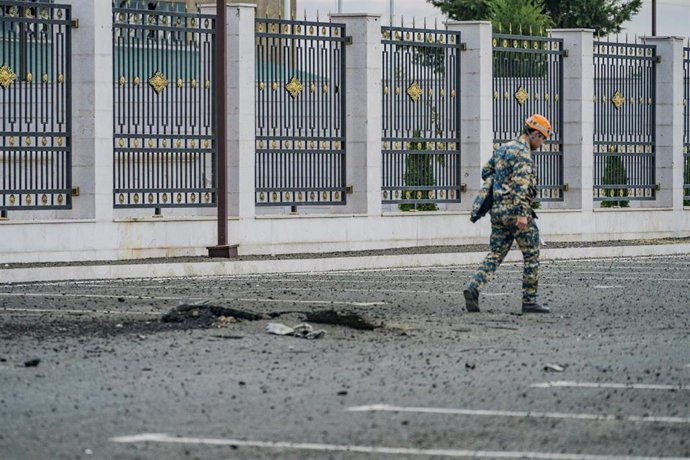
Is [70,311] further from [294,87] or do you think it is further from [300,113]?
[300,113]

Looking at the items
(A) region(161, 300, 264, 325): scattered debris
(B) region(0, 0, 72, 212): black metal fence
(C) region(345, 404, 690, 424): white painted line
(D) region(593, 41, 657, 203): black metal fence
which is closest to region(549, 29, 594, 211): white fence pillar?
(D) region(593, 41, 657, 203): black metal fence

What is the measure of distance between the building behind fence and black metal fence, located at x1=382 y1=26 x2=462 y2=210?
0.04 meters

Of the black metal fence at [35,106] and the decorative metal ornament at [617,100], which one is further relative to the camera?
the decorative metal ornament at [617,100]

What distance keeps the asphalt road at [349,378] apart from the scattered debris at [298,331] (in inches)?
3.9

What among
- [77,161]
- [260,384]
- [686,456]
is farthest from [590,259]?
[686,456]

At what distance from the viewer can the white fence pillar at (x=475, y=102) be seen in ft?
90.3

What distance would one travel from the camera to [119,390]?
1014cm

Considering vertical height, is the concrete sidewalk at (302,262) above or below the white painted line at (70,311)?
above

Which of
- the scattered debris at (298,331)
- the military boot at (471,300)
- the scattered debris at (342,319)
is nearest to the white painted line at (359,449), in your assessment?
the scattered debris at (298,331)

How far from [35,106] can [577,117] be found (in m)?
11.0

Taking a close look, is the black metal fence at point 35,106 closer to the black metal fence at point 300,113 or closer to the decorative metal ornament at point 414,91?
the black metal fence at point 300,113

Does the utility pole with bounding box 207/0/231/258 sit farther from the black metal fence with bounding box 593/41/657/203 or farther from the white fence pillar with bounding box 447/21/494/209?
the black metal fence with bounding box 593/41/657/203

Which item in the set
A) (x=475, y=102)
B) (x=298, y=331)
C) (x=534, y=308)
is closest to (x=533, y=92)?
(x=475, y=102)

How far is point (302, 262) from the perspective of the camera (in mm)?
22172
